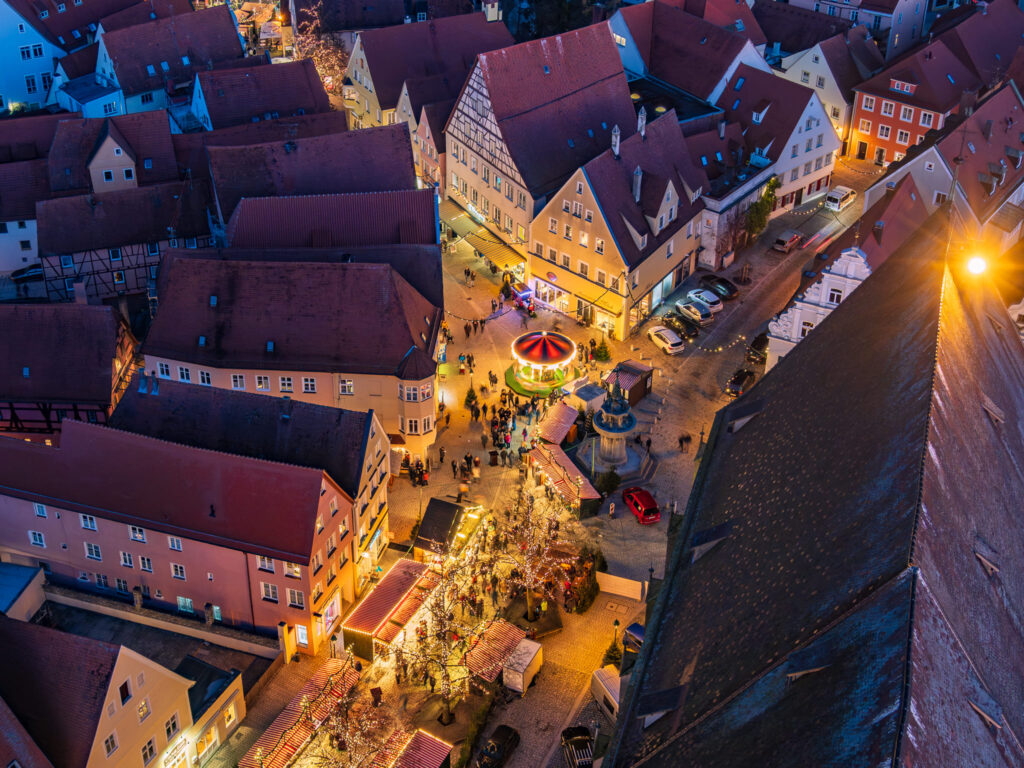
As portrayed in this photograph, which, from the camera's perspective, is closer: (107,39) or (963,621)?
(963,621)

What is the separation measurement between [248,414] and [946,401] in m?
35.4

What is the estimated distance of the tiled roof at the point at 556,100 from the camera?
89.0 metres

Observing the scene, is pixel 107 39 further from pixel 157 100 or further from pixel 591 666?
pixel 591 666

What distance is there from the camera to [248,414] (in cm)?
6262

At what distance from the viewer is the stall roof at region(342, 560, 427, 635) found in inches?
2363

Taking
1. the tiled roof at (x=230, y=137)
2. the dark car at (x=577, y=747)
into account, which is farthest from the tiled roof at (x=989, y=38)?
the dark car at (x=577, y=747)

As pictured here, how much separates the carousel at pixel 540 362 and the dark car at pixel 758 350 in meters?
11.8

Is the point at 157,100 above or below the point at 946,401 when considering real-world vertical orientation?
below

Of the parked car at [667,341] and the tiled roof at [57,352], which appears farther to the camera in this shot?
the parked car at [667,341]

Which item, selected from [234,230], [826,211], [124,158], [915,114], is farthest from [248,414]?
[915,114]

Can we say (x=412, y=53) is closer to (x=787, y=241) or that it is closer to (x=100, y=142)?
(x=100, y=142)

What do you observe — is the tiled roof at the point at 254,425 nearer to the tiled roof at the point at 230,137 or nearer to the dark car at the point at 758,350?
the dark car at the point at 758,350

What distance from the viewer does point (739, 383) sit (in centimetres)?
7812

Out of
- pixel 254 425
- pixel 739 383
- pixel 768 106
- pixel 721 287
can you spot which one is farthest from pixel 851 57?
pixel 254 425
